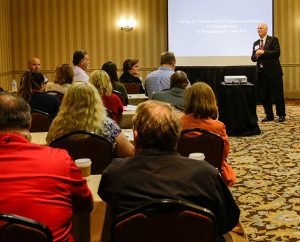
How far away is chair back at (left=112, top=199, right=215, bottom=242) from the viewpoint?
6.35ft

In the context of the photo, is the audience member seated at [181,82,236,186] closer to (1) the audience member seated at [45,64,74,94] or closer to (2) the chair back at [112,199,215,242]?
(2) the chair back at [112,199,215,242]

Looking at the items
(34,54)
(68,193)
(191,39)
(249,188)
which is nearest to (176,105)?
(249,188)

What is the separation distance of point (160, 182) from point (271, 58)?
7.41 m

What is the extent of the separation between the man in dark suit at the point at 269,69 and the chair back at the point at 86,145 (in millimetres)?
6082

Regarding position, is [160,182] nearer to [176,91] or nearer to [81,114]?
[81,114]

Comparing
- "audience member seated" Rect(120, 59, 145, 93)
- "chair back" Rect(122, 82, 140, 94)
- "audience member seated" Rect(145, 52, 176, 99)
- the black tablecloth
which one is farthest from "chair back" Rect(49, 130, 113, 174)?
"audience member seated" Rect(120, 59, 145, 93)

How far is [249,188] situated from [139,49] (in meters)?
7.73

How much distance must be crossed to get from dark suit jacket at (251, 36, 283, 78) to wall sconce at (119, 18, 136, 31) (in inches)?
153

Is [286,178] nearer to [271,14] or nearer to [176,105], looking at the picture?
[176,105]

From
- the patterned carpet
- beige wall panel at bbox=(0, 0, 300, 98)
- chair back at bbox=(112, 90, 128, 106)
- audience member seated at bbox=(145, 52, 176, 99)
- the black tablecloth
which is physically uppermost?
beige wall panel at bbox=(0, 0, 300, 98)

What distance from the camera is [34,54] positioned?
12.3 m

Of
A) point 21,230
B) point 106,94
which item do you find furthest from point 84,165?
point 106,94

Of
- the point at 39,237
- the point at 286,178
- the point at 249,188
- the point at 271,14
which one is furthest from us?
the point at 271,14

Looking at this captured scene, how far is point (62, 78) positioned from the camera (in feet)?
22.1
